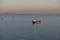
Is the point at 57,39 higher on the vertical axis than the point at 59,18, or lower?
lower

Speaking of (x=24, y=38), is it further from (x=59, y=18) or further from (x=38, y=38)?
(x=59, y=18)

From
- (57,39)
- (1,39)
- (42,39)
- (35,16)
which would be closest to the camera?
(1,39)

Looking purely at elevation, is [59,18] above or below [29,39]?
above

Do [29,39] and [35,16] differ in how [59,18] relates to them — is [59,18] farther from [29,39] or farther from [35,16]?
[29,39]

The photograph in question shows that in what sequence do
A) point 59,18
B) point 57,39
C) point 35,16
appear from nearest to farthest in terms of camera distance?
point 57,39 → point 35,16 → point 59,18

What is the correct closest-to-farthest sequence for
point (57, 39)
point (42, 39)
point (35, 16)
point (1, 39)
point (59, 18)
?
point (1, 39) → point (57, 39) → point (42, 39) → point (35, 16) → point (59, 18)

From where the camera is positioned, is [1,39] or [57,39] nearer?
[1,39]

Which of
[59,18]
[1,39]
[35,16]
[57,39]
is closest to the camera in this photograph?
[1,39]

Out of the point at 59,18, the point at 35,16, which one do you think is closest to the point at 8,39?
the point at 35,16

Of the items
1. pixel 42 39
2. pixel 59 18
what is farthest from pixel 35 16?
pixel 42 39
